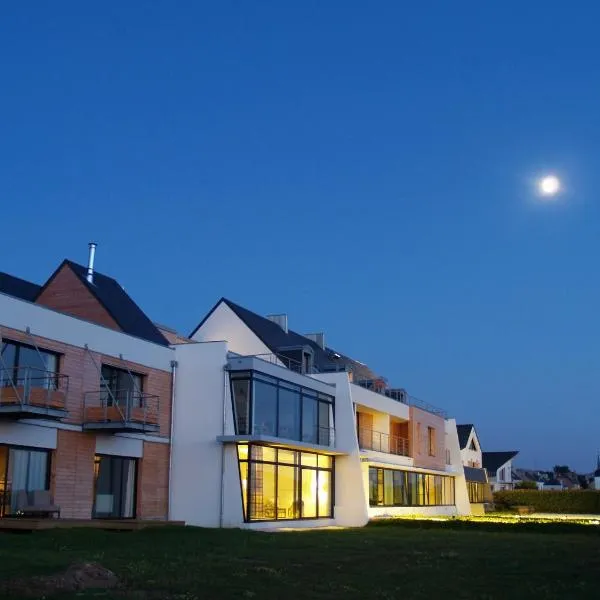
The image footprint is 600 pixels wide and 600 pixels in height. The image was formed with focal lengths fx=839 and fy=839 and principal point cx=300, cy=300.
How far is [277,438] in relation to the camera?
84.7ft

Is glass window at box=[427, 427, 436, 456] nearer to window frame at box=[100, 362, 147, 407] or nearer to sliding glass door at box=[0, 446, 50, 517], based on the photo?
window frame at box=[100, 362, 147, 407]

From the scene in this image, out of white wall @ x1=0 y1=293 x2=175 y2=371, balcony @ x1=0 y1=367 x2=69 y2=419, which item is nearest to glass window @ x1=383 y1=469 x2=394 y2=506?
white wall @ x1=0 y1=293 x2=175 y2=371

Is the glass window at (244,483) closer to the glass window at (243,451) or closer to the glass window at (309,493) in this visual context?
the glass window at (243,451)

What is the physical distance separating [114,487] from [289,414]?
262 inches

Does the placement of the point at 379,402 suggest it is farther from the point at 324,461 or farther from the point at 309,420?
the point at 309,420

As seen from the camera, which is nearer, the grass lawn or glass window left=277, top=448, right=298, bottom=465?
the grass lawn

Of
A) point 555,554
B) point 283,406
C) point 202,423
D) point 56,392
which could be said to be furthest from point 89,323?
point 555,554

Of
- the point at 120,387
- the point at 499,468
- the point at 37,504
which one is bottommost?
the point at 37,504

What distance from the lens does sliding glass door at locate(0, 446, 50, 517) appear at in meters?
19.7

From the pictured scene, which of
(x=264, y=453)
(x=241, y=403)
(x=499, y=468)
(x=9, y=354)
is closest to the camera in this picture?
(x=9, y=354)

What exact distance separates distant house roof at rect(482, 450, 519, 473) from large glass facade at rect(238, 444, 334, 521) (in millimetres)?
52033

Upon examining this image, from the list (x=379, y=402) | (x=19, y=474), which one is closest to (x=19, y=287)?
(x=19, y=474)

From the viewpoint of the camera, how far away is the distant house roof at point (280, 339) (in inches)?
1383

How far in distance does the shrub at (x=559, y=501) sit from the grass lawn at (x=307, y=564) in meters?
35.3
